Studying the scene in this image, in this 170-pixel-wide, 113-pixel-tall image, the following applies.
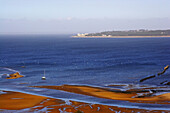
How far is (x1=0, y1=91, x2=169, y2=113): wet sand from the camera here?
27.9m

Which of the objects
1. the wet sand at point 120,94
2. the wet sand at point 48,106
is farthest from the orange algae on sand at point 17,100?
the wet sand at point 120,94

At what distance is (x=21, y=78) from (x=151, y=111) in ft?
97.4

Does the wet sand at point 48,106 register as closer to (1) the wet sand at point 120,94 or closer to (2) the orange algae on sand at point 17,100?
(2) the orange algae on sand at point 17,100

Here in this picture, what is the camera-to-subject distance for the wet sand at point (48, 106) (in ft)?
91.5

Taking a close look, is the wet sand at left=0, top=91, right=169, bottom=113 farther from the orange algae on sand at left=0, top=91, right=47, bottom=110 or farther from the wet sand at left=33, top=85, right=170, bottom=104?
the wet sand at left=33, top=85, right=170, bottom=104

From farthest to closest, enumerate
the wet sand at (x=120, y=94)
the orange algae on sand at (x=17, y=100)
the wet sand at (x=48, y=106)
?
the wet sand at (x=120, y=94)
the orange algae on sand at (x=17, y=100)
the wet sand at (x=48, y=106)

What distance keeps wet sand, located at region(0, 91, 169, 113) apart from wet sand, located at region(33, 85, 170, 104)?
15.0 ft

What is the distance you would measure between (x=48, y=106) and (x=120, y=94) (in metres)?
11.7

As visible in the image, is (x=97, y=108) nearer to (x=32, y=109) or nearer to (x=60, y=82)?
(x=32, y=109)

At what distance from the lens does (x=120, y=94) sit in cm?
3581

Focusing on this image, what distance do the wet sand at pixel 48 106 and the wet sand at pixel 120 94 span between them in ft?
15.0

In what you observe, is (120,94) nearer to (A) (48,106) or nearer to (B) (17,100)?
(A) (48,106)

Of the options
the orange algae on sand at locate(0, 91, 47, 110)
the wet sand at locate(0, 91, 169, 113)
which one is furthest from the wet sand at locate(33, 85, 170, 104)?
the orange algae on sand at locate(0, 91, 47, 110)

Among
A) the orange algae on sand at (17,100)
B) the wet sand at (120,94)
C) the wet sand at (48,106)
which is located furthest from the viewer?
the wet sand at (120,94)
